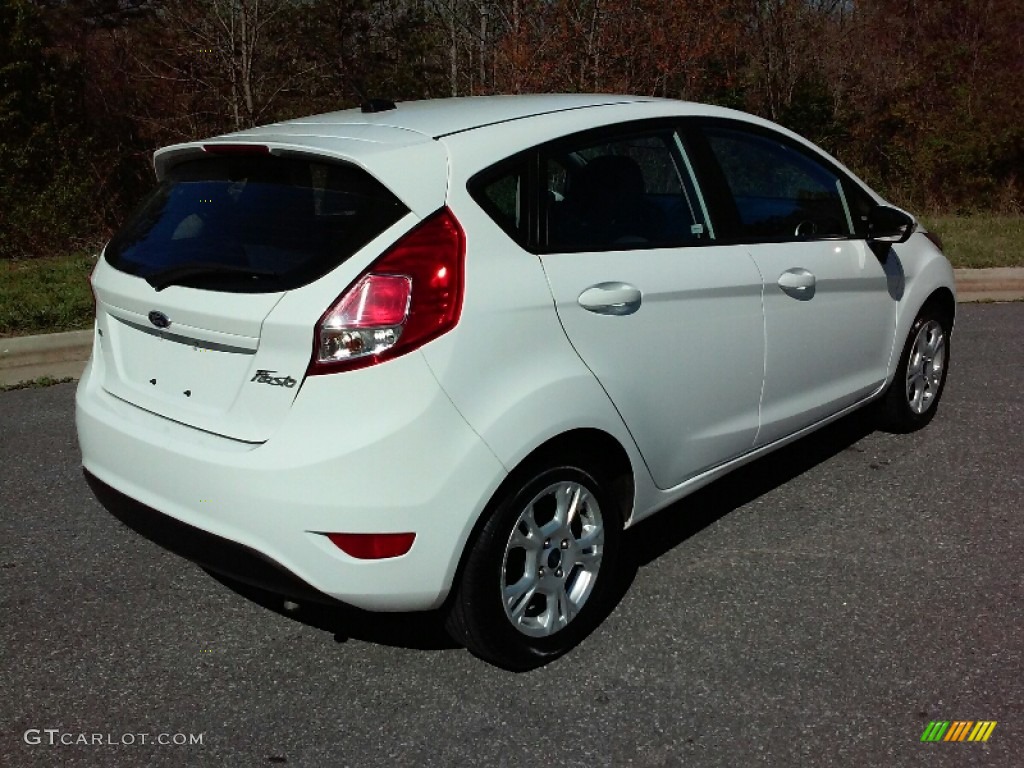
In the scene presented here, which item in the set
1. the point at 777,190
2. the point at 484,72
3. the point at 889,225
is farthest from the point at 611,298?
the point at 484,72

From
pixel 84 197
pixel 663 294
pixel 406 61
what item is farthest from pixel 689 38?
pixel 663 294

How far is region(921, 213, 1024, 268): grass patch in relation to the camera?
1025 centimetres

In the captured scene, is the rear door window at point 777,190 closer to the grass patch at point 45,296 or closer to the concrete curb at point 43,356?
the concrete curb at point 43,356

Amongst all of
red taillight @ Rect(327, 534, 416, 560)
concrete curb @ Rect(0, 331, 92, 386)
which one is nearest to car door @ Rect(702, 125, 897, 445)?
red taillight @ Rect(327, 534, 416, 560)

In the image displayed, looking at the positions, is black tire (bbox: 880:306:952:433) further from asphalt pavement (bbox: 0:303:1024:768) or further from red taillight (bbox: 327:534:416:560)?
red taillight (bbox: 327:534:416:560)

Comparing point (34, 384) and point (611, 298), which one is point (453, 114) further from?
point (34, 384)

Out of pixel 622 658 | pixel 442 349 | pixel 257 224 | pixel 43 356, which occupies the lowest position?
pixel 43 356

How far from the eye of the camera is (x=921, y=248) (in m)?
5.10

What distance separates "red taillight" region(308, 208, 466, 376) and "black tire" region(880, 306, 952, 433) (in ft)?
9.99

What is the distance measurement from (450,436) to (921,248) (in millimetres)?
3314

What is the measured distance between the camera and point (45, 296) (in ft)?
27.4

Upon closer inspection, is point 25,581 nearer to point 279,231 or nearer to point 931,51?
point 279,231

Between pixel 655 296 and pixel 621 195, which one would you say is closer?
pixel 655 296

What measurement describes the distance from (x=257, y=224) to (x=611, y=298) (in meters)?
1.08
